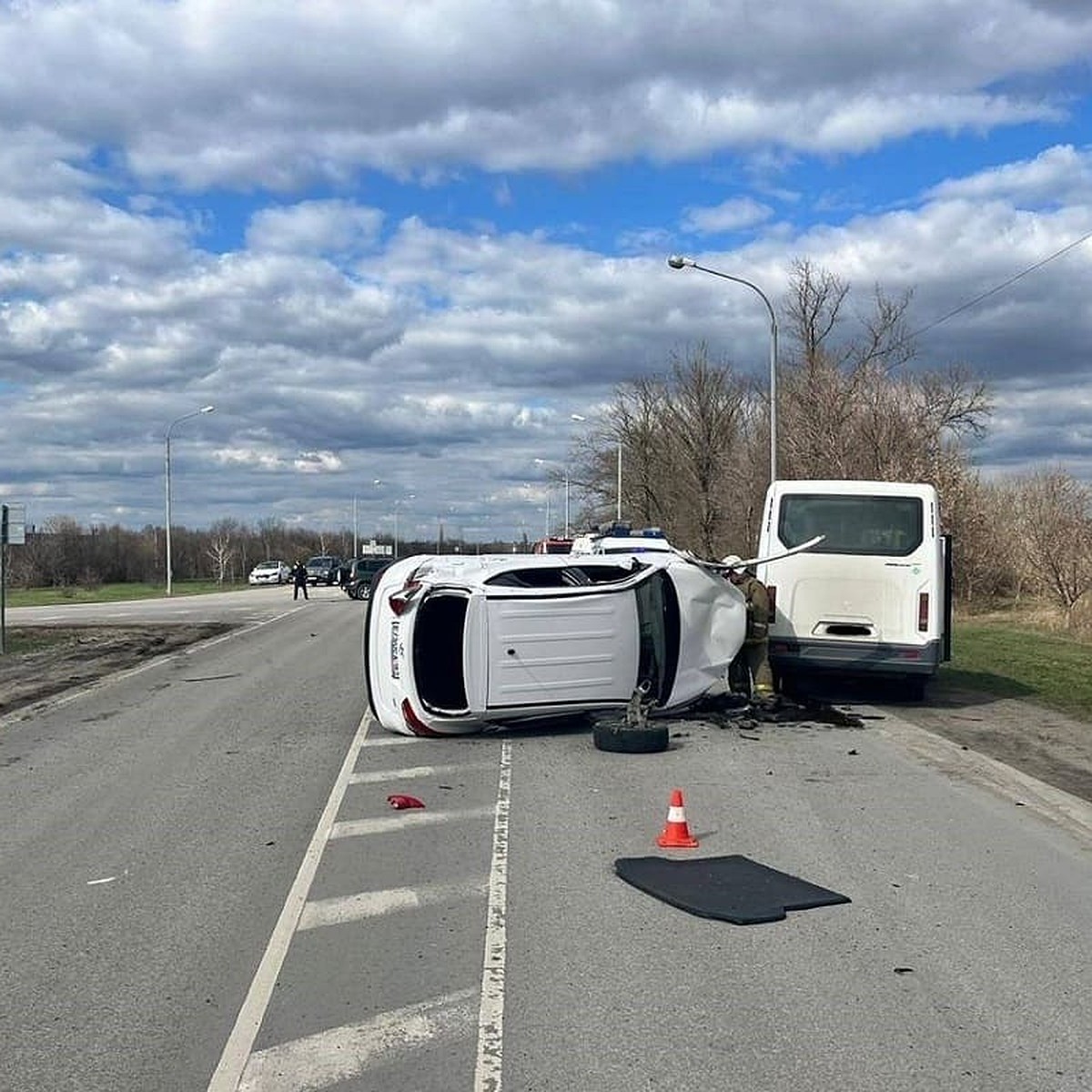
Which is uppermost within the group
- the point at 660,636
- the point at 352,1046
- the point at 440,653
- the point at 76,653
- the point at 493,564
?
the point at 493,564

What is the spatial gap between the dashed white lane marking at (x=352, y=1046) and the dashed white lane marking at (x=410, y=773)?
17.1 ft

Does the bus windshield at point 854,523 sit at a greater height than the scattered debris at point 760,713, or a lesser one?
greater

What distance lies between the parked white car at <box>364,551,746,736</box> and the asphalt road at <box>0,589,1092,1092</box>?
0.93 m

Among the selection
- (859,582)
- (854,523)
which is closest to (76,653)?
(854,523)

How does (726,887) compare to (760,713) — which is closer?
(726,887)

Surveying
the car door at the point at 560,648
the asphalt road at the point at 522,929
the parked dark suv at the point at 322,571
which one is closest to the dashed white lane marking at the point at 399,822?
the asphalt road at the point at 522,929

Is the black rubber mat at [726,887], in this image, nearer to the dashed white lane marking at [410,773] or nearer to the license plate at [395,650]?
the dashed white lane marking at [410,773]

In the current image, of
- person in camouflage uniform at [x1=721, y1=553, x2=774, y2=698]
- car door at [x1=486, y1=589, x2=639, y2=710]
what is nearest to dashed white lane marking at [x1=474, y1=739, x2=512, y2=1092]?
car door at [x1=486, y1=589, x2=639, y2=710]

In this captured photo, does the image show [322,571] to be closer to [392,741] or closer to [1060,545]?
[1060,545]

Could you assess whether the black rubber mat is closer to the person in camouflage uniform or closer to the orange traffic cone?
the orange traffic cone

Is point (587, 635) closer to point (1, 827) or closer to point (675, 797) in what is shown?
point (675, 797)

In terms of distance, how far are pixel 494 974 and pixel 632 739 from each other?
625 cm

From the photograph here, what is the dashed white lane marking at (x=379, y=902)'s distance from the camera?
6.43 m

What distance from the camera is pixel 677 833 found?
7.86m
